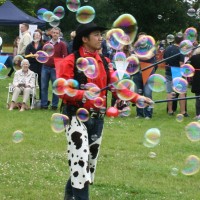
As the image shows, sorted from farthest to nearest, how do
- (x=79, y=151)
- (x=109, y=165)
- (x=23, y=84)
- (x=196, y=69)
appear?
(x=23, y=84) < (x=196, y=69) < (x=109, y=165) < (x=79, y=151)

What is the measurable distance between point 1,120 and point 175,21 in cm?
3356

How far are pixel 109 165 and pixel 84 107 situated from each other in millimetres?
2611

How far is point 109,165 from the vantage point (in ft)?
25.5

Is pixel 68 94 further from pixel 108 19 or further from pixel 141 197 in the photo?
pixel 108 19

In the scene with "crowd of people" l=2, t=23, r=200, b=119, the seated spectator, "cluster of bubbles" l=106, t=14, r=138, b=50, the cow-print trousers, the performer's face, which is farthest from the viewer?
the seated spectator

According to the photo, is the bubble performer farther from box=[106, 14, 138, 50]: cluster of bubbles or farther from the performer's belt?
box=[106, 14, 138, 50]: cluster of bubbles

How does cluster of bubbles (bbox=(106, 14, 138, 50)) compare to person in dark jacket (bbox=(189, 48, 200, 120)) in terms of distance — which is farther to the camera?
person in dark jacket (bbox=(189, 48, 200, 120))

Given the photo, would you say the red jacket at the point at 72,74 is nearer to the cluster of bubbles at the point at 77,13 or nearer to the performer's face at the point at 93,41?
the performer's face at the point at 93,41

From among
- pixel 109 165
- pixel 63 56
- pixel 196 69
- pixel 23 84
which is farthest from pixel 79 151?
pixel 23 84

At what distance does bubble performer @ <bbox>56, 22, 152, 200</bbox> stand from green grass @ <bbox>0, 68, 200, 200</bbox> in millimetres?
1019

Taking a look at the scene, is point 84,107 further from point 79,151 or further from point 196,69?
point 196,69

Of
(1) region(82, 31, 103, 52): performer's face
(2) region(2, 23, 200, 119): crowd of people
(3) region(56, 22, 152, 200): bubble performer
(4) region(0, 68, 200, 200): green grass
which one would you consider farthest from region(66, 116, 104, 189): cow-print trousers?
(2) region(2, 23, 200, 119): crowd of people

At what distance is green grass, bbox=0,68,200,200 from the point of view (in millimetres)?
6449

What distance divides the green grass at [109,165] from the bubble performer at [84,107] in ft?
3.34
